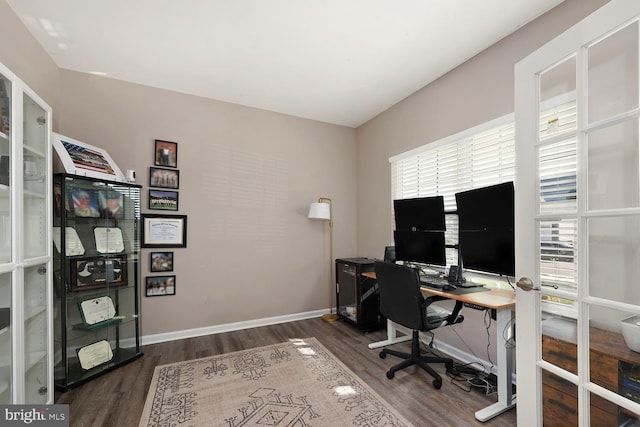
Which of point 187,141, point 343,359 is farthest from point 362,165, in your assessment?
point 343,359

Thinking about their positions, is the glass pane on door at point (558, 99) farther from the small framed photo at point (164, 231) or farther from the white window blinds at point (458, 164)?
the small framed photo at point (164, 231)

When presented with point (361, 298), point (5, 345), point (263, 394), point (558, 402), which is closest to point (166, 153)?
point (5, 345)

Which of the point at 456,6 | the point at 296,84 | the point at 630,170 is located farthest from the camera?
the point at 296,84

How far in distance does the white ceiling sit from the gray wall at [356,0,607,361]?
4.5 inches

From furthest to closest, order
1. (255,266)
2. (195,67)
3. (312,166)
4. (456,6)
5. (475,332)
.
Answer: (312,166)
(255,266)
(195,67)
(475,332)
(456,6)

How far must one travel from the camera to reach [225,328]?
133 inches

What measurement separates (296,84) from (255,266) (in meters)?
2.21

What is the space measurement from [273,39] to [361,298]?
9.20ft

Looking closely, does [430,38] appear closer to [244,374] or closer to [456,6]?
[456,6]

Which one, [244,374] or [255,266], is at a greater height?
[255,266]

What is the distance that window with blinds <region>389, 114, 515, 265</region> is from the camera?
2359mm

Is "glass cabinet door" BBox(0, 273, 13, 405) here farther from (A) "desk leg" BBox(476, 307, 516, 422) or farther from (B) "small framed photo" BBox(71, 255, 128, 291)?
(A) "desk leg" BBox(476, 307, 516, 422)

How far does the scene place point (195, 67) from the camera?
9.01ft

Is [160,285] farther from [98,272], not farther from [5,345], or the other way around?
[5,345]
